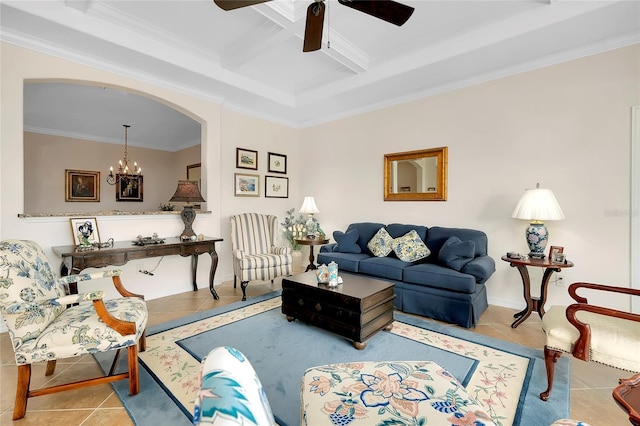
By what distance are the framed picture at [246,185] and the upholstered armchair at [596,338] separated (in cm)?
428

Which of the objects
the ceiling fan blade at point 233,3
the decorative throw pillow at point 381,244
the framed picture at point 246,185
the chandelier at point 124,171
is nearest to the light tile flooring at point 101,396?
the decorative throw pillow at point 381,244

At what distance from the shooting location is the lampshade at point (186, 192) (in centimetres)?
378

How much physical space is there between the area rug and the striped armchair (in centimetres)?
64

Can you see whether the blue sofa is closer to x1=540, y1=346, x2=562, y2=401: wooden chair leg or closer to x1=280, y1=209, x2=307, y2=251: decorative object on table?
x1=540, y1=346, x2=562, y2=401: wooden chair leg

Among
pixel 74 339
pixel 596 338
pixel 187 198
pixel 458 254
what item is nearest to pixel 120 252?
pixel 187 198

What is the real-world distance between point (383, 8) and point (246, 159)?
3.47m

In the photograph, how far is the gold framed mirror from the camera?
414 cm

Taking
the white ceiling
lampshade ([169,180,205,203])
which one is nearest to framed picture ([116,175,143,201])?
the white ceiling

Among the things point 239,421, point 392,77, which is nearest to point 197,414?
point 239,421

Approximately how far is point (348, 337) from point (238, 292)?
2142mm

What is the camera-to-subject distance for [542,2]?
2723 millimetres

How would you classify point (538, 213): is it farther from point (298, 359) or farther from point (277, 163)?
point (277, 163)

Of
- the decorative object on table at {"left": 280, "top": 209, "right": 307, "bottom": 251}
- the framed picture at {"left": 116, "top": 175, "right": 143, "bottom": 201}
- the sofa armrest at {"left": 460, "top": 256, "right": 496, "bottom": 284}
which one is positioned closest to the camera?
the sofa armrest at {"left": 460, "top": 256, "right": 496, "bottom": 284}

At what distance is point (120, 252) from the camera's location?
3.09 meters
